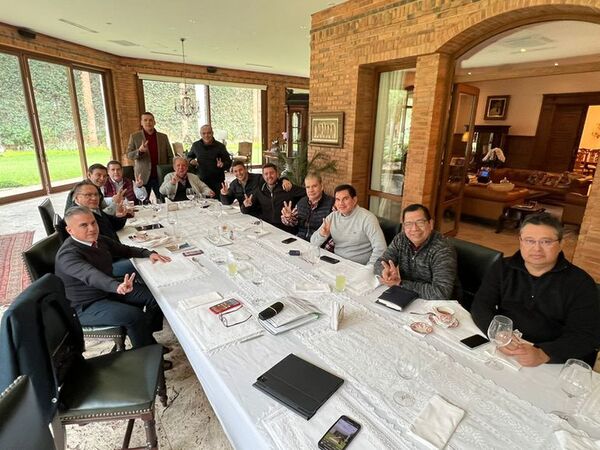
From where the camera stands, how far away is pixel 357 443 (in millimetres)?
944

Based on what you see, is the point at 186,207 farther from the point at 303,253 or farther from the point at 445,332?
the point at 445,332

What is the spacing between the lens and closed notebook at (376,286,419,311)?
63.9 inches

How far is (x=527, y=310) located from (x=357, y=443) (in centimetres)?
110

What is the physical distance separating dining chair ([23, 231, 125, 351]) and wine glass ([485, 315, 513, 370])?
1879mm

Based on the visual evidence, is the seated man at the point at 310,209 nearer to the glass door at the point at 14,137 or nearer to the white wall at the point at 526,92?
the glass door at the point at 14,137

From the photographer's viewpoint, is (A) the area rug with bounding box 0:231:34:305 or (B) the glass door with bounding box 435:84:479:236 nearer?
(A) the area rug with bounding box 0:231:34:305

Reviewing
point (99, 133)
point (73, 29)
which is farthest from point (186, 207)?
point (99, 133)

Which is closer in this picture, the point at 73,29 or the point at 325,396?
the point at 325,396

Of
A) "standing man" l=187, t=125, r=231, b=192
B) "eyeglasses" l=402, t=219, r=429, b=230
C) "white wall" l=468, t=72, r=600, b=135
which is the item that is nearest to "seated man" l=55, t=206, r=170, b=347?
"eyeglasses" l=402, t=219, r=429, b=230

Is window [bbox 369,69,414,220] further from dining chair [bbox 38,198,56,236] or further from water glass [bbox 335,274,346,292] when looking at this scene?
dining chair [bbox 38,198,56,236]

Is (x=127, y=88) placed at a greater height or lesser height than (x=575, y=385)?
greater

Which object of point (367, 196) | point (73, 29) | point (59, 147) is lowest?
point (367, 196)

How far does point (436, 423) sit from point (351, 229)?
1652 mm

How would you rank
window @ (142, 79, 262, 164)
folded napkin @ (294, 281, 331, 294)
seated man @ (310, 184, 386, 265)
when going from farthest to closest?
window @ (142, 79, 262, 164)
seated man @ (310, 184, 386, 265)
folded napkin @ (294, 281, 331, 294)
